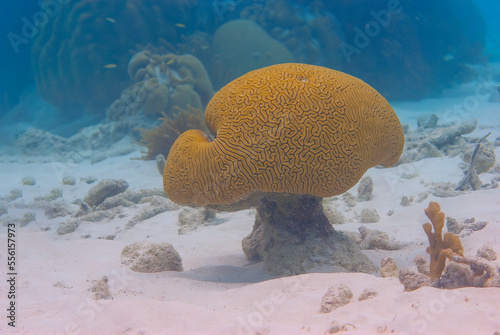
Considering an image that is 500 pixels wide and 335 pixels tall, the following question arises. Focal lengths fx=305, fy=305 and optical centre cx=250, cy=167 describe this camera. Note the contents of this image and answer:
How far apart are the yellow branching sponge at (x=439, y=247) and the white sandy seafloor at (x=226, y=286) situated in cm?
37

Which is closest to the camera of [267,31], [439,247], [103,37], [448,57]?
[439,247]

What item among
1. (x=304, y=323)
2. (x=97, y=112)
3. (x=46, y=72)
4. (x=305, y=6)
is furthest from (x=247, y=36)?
(x=304, y=323)

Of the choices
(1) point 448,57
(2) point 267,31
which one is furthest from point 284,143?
(1) point 448,57

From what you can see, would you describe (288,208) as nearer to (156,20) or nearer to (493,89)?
(156,20)

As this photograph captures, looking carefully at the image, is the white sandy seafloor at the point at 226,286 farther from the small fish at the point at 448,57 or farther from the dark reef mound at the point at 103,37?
the small fish at the point at 448,57

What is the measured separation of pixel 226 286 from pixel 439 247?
2.07 meters

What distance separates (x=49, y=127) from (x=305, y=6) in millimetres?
16575

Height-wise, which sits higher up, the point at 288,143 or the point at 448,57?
the point at 448,57

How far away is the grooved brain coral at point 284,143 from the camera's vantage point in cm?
297

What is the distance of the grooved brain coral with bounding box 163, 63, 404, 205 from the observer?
2975 millimetres

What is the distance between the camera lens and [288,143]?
9.74ft

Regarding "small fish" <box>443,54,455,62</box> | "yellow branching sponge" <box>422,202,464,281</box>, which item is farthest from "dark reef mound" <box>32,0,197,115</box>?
"small fish" <box>443,54,455,62</box>

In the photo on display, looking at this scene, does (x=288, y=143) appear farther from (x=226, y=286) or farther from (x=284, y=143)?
(x=226, y=286)

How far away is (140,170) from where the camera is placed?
9250mm
